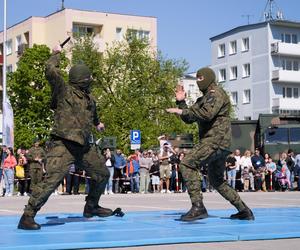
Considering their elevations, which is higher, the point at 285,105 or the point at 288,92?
the point at 288,92

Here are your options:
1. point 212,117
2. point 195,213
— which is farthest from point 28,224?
point 212,117

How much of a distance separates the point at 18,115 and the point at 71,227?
45.2 meters

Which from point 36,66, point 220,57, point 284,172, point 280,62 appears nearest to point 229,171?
point 284,172

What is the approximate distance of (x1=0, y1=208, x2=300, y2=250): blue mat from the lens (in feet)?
22.9

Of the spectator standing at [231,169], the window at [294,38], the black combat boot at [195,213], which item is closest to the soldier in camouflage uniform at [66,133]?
the black combat boot at [195,213]

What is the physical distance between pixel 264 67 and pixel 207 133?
61.4 meters

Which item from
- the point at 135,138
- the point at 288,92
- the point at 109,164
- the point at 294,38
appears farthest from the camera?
the point at 294,38

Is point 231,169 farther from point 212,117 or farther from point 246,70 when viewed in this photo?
point 246,70

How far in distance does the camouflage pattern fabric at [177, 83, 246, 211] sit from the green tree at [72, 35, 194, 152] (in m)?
35.5

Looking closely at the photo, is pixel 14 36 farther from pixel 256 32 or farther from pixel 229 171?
pixel 229 171

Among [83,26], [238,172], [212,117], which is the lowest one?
[238,172]

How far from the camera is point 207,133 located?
9117mm

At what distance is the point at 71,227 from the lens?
27.9ft

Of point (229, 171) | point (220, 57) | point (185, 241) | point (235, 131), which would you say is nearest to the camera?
point (185, 241)
